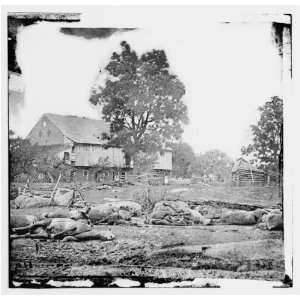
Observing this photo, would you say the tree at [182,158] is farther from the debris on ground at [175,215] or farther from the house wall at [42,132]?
the house wall at [42,132]

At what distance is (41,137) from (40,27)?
29.8 inches

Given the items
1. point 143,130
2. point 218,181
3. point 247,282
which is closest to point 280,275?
point 247,282

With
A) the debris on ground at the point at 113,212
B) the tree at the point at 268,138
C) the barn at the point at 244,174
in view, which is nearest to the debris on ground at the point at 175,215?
the debris on ground at the point at 113,212

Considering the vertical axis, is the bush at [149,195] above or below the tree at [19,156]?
below

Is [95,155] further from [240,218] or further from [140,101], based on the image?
[240,218]

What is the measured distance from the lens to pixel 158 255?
10.6ft

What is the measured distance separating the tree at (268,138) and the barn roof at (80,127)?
1.00m

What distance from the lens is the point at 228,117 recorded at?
325 centimetres

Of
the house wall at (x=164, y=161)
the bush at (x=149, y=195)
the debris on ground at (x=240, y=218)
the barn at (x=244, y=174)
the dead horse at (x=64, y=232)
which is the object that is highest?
the house wall at (x=164, y=161)

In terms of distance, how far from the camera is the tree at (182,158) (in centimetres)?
326

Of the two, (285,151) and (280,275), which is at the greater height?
(285,151)

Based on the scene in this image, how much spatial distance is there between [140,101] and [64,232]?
1041mm

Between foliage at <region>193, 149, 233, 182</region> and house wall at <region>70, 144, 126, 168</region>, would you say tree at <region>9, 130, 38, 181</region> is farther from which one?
foliage at <region>193, 149, 233, 182</region>
